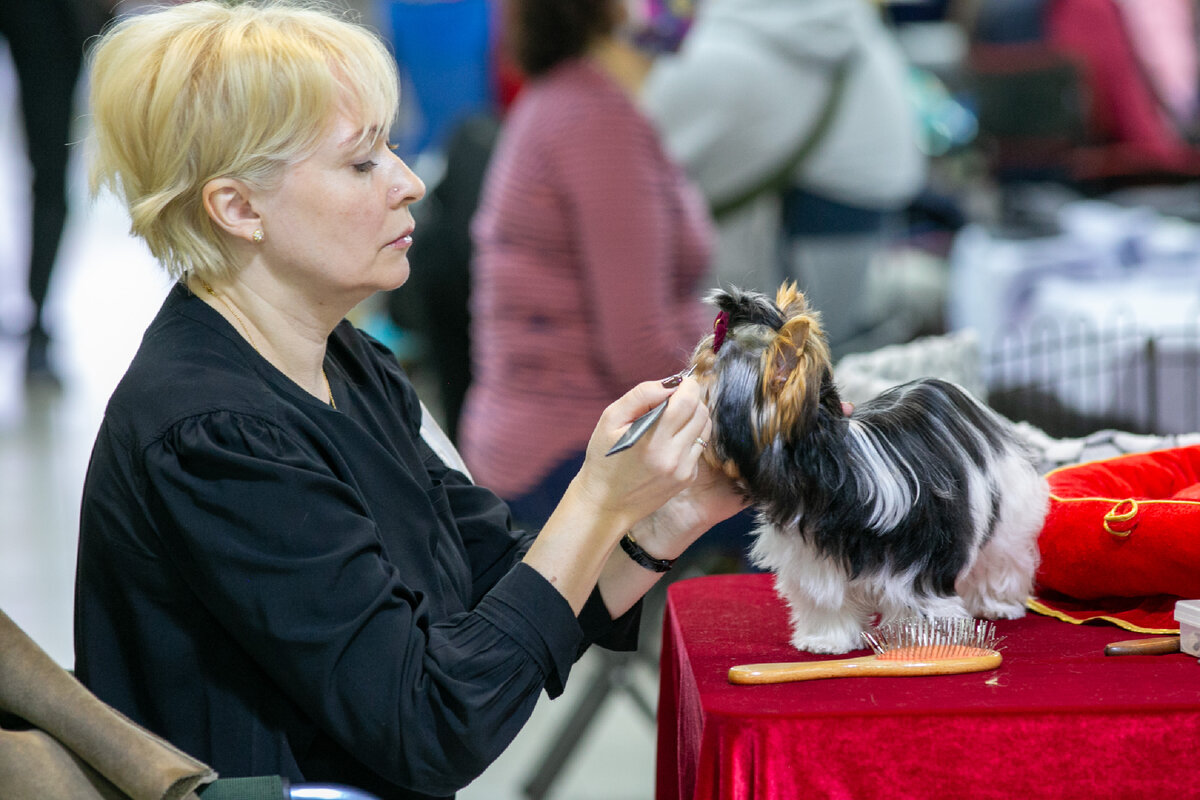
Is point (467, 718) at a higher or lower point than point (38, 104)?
lower

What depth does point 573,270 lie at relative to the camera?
8.72 feet

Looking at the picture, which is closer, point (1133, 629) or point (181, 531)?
point (181, 531)

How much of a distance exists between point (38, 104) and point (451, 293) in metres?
2.82

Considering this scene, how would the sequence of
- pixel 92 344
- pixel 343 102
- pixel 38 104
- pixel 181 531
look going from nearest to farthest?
pixel 181 531, pixel 343 102, pixel 38 104, pixel 92 344

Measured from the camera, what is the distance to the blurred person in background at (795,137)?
137 inches

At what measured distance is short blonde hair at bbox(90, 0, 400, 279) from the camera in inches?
49.9

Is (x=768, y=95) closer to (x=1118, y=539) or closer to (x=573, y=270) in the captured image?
(x=573, y=270)

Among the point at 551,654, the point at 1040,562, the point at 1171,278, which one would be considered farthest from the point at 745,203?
the point at 551,654

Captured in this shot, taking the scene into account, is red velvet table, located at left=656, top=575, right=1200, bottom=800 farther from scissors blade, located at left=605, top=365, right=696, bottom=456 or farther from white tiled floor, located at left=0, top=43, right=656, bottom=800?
white tiled floor, located at left=0, top=43, right=656, bottom=800

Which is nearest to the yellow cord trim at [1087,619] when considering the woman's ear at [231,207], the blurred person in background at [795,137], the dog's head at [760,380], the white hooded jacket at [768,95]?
the dog's head at [760,380]

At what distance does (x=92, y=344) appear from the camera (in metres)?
6.57

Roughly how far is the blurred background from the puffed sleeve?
0.34 m

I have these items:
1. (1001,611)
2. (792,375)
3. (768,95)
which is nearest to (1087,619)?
(1001,611)

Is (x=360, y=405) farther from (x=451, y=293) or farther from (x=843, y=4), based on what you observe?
(x=843, y=4)
